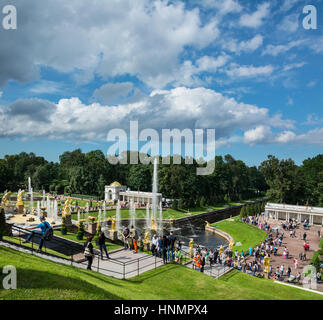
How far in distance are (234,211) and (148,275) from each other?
223 ft

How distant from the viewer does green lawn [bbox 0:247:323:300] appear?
308 inches

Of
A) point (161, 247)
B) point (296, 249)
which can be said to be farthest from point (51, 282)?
point (296, 249)

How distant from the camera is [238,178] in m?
107

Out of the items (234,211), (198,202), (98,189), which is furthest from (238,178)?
(98,189)

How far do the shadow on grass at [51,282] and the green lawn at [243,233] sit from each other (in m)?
30.0

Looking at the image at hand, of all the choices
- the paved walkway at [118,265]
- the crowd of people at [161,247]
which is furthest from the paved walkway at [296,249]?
the paved walkway at [118,265]

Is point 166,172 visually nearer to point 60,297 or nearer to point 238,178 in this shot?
point 238,178

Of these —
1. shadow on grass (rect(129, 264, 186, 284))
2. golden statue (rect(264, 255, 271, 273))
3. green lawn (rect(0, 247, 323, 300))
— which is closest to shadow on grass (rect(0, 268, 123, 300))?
green lawn (rect(0, 247, 323, 300))

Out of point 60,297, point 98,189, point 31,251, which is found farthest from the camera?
point 98,189

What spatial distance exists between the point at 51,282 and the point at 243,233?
137ft

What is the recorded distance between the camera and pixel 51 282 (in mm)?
8391

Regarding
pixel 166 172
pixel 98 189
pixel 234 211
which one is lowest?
pixel 234 211
